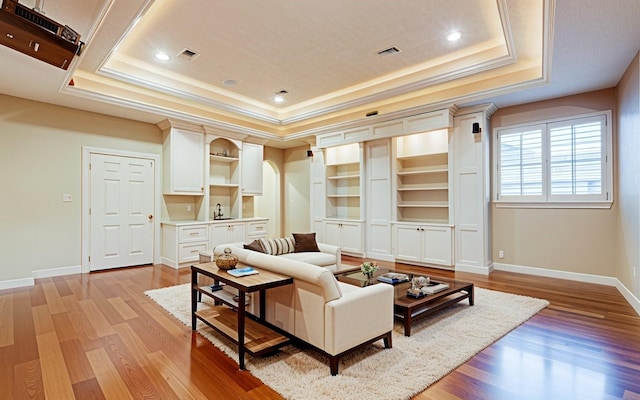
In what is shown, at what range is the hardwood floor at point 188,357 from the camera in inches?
84.8

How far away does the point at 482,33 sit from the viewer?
4141 mm

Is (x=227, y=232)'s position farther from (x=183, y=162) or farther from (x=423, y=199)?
(x=423, y=199)

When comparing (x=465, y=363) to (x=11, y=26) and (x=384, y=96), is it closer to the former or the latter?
(x=11, y=26)

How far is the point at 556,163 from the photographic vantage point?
5047 mm

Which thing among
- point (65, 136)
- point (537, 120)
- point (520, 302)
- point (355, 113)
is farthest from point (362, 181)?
point (65, 136)

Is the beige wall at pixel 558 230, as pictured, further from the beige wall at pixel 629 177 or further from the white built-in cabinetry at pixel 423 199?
the white built-in cabinetry at pixel 423 199

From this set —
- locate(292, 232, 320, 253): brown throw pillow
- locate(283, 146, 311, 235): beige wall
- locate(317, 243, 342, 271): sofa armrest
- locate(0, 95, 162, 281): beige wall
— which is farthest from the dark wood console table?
locate(283, 146, 311, 235): beige wall

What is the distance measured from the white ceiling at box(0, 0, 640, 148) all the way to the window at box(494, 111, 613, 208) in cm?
56

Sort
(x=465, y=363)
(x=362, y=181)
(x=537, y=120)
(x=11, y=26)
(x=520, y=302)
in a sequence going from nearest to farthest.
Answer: (x=11, y=26)
(x=465, y=363)
(x=520, y=302)
(x=537, y=120)
(x=362, y=181)

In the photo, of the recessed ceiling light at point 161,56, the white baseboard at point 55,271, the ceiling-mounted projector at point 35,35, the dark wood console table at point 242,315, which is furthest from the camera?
the white baseboard at point 55,271

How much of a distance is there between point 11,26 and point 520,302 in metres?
5.39

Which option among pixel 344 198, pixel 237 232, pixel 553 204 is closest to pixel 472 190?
pixel 553 204

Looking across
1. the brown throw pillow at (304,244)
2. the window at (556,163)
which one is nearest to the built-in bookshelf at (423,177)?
the window at (556,163)

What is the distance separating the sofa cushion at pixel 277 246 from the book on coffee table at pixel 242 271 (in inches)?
61.6
